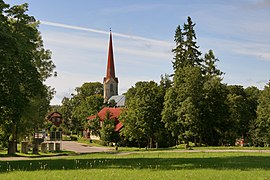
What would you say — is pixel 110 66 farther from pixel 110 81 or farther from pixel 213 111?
pixel 213 111

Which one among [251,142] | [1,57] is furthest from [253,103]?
[1,57]

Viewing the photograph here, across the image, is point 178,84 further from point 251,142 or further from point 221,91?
point 251,142

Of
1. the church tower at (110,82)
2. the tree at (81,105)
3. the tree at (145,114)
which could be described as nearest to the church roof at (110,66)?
the church tower at (110,82)

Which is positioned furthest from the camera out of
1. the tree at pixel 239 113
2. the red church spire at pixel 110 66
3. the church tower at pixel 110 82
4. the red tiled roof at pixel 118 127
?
the church tower at pixel 110 82

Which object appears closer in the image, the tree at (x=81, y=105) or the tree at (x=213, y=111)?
the tree at (x=213, y=111)

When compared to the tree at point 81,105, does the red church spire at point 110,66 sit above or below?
above

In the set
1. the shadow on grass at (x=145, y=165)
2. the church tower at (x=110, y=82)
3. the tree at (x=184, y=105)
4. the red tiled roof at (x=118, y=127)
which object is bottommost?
the shadow on grass at (x=145, y=165)

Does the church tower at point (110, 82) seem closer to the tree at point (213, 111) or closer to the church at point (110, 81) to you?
the church at point (110, 81)

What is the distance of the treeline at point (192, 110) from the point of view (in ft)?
162

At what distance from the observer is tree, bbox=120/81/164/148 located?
54.8m

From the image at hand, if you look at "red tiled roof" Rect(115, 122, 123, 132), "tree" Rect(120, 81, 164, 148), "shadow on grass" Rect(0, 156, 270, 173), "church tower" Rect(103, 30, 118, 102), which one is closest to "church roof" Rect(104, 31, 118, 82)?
"church tower" Rect(103, 30, 118, 102)

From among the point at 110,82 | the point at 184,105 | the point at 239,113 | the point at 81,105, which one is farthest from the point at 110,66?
the point at 184,105

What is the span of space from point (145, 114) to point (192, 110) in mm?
A: 9081

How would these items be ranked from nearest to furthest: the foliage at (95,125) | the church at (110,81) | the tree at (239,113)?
the tree at (239,113)
the foliage at (95,125)
the church at (110,81)
